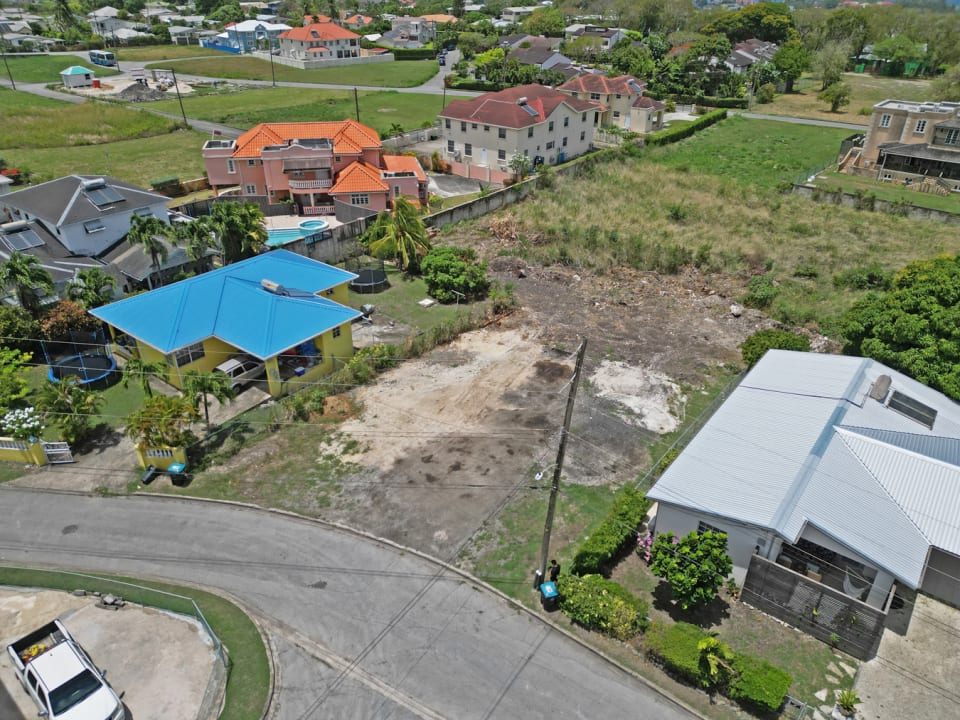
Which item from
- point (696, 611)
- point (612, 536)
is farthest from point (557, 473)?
point (696, 611)

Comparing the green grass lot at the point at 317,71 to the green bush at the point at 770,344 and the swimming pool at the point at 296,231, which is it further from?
the green bush at the point at 770,344

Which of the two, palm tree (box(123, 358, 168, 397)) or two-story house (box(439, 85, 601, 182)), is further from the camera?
two-story house (box(439, 85, 601, 182))

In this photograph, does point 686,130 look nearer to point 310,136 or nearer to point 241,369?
point 310,136

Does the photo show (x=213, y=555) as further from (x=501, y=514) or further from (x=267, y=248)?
(x=267, y=248)

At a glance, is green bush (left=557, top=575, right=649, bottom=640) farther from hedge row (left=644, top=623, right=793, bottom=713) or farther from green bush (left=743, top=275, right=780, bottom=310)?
green bush (left=743, top=275, right=780, bottom=310)

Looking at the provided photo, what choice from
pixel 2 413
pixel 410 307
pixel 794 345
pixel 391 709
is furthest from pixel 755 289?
pixel 2 413

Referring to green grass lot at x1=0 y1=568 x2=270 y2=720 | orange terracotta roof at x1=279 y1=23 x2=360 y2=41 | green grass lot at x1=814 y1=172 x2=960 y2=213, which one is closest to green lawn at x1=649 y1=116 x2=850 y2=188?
green grass lot at x1=814 y1=172 x2=960 y2=213
